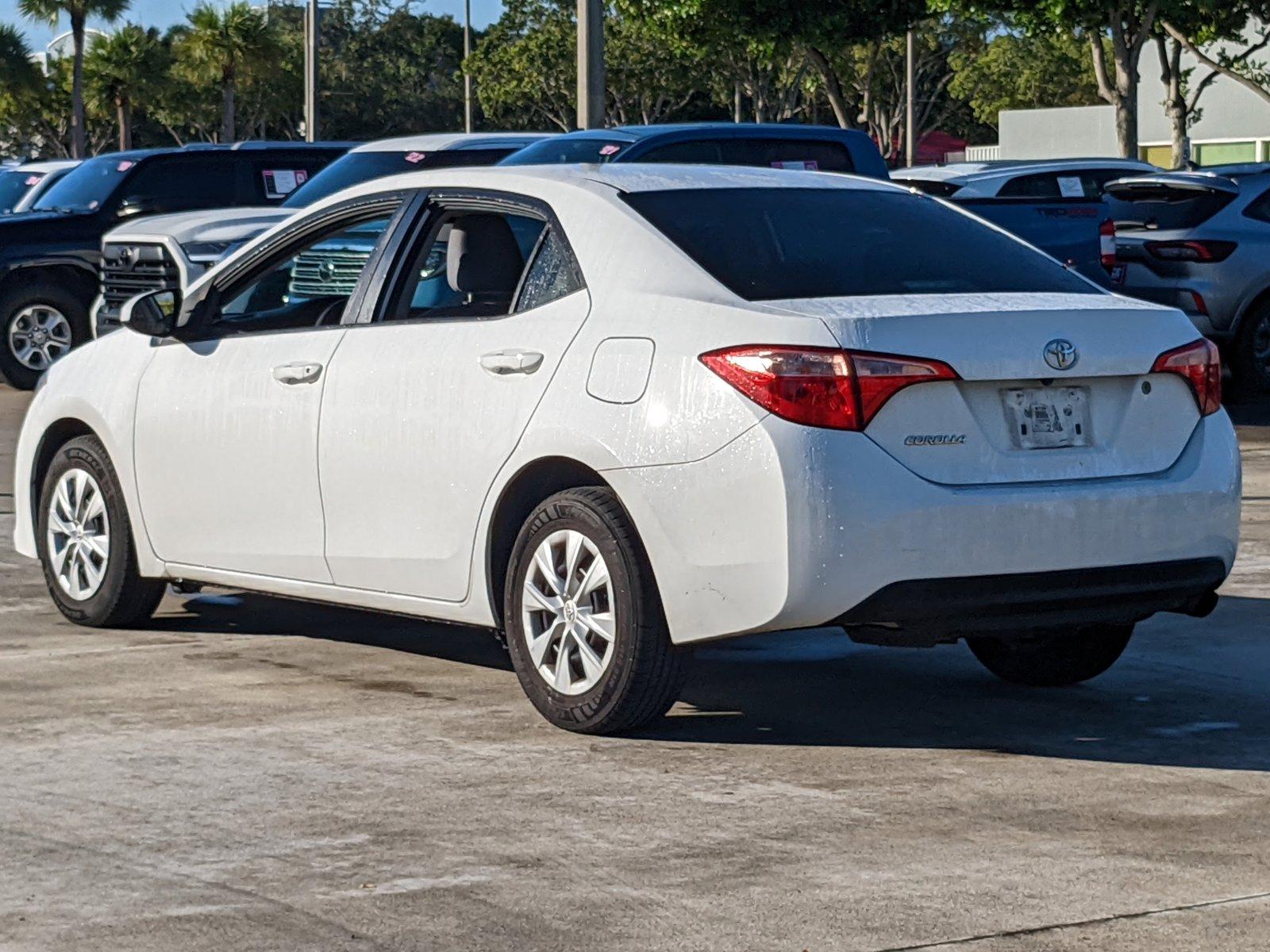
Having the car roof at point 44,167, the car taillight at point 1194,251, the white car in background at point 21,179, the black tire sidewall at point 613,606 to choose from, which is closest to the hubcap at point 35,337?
the white car in background at point 21,179

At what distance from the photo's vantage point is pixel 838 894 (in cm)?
484

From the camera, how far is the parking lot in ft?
15.3

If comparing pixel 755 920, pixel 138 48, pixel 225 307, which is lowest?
pixel 755 920

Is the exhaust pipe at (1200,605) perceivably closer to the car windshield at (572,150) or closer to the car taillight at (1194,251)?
the car windshield at (572,150)

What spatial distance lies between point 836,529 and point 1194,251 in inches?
470

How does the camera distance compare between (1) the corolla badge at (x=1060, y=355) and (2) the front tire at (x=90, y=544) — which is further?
(2) the front tire at (x=90, y=544)

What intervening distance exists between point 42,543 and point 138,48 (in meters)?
72.3

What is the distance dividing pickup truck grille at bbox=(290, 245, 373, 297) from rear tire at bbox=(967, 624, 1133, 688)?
2.46 meters

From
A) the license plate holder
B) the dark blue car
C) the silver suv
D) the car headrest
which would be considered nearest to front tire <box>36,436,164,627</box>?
the car headrest

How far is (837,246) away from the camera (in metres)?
6.67

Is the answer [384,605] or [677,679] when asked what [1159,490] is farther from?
[384,605]

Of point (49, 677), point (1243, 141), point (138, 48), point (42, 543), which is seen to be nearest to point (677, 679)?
point (49, 677)

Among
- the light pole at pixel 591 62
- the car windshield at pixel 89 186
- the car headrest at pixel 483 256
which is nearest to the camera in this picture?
the car headrest at pixel 483 256

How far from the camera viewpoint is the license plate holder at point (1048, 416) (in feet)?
20.0
